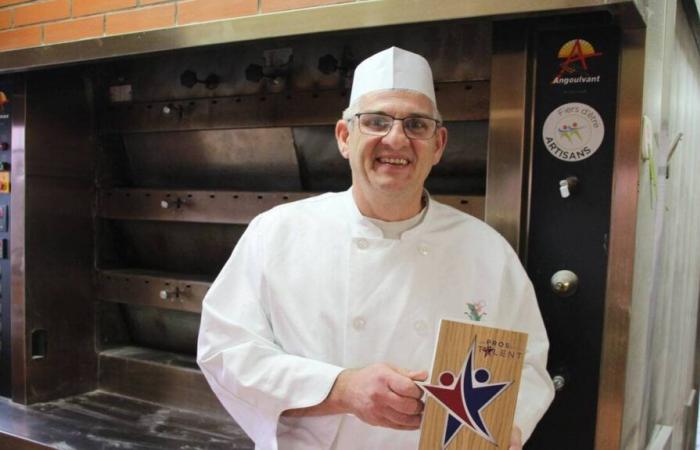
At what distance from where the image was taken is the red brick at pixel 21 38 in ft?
7.00

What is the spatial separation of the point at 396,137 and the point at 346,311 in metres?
0.36

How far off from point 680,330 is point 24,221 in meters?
2.44

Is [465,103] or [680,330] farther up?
[465,103]

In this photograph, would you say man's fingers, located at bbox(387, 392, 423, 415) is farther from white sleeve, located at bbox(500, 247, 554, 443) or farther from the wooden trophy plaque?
white sleeve, located at bbox(500, 247, 554, 443)

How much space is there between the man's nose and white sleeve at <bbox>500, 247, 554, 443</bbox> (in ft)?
1.11

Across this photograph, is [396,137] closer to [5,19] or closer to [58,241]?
[58,241]

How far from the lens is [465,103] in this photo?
1.50m

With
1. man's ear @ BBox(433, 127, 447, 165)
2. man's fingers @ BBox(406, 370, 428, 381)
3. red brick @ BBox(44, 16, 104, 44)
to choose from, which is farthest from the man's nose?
red brick @ BBox(44, 16, 104, 44)

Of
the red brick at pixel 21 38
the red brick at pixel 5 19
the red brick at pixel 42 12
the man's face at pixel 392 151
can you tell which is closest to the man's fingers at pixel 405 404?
the man's face at pixel 392 151

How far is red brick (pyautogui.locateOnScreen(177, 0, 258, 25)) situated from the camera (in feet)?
5.53

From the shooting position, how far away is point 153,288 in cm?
195

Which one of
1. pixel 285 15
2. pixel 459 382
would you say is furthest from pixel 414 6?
pixel 459 382

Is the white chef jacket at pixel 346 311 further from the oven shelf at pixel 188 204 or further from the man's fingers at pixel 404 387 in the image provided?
the oven shelf at pixel 188 204

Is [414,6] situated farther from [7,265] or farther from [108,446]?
[7,265]
